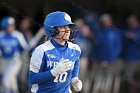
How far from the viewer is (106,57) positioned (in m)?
13.2

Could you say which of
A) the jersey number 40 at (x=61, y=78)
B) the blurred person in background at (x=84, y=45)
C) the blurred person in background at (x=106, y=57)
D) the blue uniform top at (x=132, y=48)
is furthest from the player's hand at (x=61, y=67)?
the blue uniform top at (x=132, y=48)

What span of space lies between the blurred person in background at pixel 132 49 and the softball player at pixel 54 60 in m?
6.37

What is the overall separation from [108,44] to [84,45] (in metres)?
0.48

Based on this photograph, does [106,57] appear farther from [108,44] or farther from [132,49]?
[132,49]

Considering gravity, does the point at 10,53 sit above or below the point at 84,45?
below

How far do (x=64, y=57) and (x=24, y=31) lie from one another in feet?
24.7

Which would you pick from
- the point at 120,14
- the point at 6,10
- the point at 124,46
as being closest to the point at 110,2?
the point at 120,14

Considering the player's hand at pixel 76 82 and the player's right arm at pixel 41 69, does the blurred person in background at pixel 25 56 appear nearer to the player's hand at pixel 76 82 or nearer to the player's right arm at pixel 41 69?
the player's hand at pixel 76 82

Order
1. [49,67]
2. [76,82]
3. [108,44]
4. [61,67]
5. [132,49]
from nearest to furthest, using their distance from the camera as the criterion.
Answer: [61,67]
[49,67]
[76,82]
[108,44]
[132,49]

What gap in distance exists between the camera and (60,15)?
679 centimetres

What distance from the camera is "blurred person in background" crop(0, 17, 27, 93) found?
13.3 metres

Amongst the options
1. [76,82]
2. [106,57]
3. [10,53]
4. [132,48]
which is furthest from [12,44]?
[76,82]

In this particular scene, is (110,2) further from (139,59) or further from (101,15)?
(139,59)

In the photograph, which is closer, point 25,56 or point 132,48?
point 25,56
